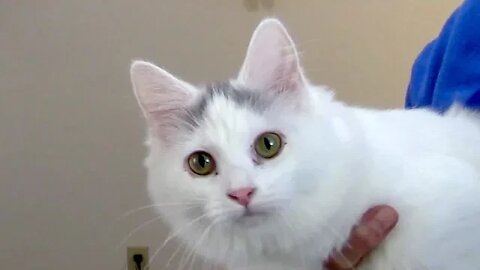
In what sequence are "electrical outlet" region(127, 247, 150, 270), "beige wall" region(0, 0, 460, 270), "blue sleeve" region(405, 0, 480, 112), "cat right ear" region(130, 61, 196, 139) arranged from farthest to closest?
"electrical outlet" region(127, 247, 150, 270) < "beige wall" region(0, 0, 460, 270) < "blue sleeve" region(405, 0, 480, 112) < "cat right ear" region(130, 61, 196, 139)

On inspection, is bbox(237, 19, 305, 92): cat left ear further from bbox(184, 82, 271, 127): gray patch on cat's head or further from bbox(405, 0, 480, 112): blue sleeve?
bbox(405, 0, 480, 112): blue sleeve

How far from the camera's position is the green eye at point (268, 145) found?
956mm

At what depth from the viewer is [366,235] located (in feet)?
3.19

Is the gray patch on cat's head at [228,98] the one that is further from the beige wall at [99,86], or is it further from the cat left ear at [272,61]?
the beige wall at [99,86]

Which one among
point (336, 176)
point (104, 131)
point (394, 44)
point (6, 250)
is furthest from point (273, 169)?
point (6, 250)

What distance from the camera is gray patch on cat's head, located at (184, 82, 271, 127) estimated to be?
3.26 ft

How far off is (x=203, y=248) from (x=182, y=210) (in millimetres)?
66

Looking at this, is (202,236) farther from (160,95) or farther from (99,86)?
(99,86)

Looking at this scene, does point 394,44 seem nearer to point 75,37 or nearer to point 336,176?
point 75,37

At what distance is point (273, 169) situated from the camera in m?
0.94

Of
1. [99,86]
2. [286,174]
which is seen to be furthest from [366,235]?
[99,86]

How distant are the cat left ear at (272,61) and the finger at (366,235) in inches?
7.5

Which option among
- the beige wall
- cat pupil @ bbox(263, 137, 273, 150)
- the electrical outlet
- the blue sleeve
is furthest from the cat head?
the electrical outlet

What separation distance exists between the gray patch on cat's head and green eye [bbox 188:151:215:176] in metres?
0.04
